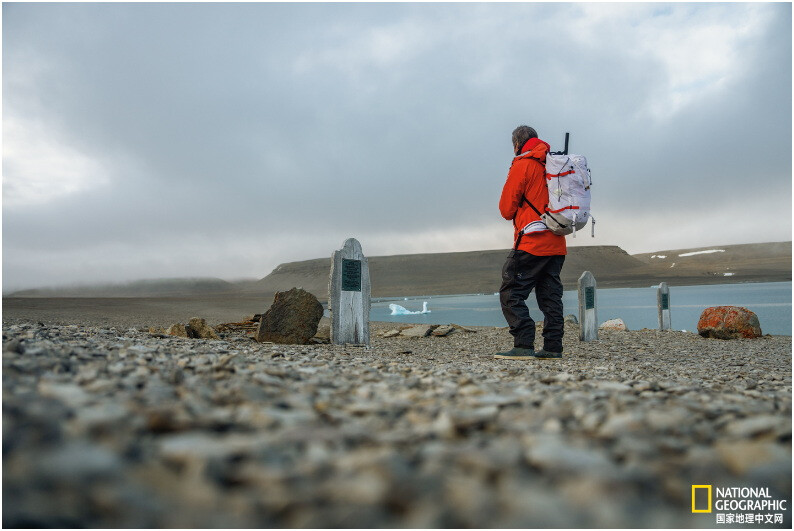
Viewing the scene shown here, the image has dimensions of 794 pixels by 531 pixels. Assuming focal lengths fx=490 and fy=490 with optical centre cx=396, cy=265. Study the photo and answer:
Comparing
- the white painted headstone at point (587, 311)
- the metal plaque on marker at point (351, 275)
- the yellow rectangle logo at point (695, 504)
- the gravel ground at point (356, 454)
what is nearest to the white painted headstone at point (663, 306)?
the white painted headstone at point (587, 311)

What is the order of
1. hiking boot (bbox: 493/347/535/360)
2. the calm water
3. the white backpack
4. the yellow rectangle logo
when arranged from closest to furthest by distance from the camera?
the yellow rectangle logo
the white backpack
hiking boot (bbox: 493/347/535/360)
the calm water

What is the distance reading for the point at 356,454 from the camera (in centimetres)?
153

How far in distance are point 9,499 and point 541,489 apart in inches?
55.0

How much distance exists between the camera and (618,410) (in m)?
2.15

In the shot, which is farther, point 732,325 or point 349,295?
point 732,325

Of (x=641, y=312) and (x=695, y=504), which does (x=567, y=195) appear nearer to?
(x=695, y=504)

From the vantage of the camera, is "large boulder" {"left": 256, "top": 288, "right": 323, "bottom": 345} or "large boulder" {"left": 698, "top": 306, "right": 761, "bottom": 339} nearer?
"large boulder" {"left": 256, "top": 288, "right": 323, "bottom": 345}

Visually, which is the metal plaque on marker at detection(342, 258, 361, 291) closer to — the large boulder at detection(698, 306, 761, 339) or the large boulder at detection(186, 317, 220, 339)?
the large boulder at detection(186, 317, 220, 339)

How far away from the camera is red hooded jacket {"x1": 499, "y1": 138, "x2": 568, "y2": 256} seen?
19.4 ft

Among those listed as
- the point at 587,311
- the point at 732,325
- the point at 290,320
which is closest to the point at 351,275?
the point at 290,320

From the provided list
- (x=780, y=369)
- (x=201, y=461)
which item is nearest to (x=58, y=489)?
(x=201, y=461)

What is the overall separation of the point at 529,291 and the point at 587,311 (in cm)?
645

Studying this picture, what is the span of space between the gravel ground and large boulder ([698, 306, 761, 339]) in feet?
39.2

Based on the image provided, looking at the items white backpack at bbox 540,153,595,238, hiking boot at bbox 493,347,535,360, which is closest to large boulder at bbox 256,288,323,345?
hiking boot at bbox 493,347,535,360
